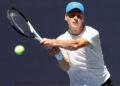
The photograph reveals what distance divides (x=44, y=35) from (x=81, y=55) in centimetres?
212

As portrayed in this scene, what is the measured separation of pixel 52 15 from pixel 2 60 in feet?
3.15

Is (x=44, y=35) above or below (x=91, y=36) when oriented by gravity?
below

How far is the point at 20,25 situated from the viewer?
430 cm

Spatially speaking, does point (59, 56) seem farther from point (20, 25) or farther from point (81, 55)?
point (20, 25)

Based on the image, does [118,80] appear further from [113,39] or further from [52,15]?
[52,15]

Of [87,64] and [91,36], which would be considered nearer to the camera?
[91,36]

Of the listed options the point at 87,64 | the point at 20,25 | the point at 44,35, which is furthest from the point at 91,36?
the point at 44,35

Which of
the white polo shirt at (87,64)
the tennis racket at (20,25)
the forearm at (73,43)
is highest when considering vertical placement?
the tennis racket at (20,25)

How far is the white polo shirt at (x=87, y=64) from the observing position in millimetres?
A: 4289

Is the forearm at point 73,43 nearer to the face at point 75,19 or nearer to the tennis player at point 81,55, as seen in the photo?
the tennis player at point 81,55

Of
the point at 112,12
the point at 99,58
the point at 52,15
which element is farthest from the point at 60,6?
the point at 99,58

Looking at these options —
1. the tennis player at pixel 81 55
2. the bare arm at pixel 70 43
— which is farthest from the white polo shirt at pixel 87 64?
the bare arm at pixel 70 43

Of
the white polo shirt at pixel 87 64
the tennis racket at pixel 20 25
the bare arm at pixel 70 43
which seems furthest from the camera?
the white polo shirt at pixel 87 64

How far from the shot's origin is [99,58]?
4348 mm
